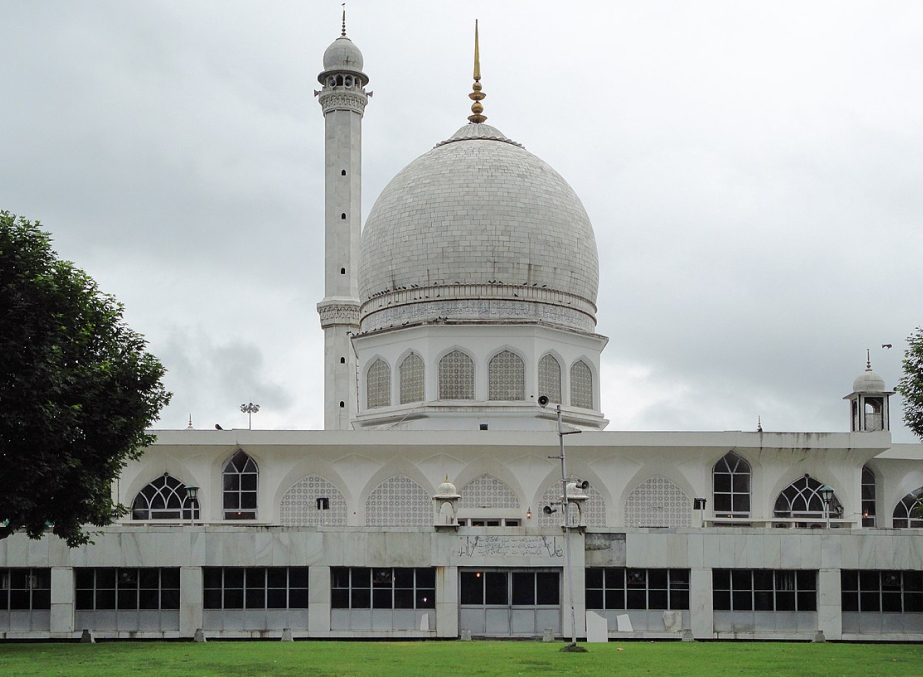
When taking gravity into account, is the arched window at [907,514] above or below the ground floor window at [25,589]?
above

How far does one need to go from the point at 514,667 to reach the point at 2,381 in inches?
564

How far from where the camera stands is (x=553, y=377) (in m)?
51.1

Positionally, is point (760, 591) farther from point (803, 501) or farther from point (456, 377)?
point (456, 377)

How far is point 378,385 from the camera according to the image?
171 feet

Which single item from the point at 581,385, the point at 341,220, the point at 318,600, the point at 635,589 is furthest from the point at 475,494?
the point at 341,220

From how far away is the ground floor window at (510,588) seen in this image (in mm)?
40750

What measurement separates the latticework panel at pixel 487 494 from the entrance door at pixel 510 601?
7.05 meters

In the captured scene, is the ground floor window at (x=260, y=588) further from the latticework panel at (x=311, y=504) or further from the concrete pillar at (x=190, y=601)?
the latticework panel at (x=311, y=504)

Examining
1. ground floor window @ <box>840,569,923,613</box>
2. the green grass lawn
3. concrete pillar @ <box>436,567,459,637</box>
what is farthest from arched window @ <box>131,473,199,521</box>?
ground floor window @ <box>840,569,923,613</box>

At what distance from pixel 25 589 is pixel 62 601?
4.71ft

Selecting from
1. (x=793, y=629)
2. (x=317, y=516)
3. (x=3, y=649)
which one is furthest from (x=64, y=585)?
(x=793, y=629)

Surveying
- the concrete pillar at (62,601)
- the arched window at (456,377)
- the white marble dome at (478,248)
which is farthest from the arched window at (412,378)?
the concrete pillar at (62,601)

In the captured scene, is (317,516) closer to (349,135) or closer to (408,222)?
(408,222)

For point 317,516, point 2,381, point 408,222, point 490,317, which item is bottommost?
point 317,516
